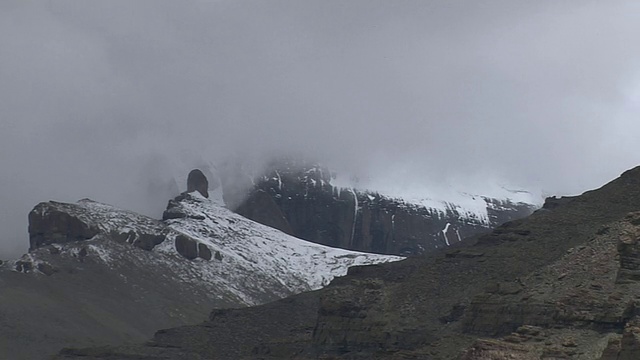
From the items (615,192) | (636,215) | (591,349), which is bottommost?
(591,349)

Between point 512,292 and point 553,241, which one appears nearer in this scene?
point 512,292

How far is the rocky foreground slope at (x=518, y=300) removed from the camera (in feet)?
412

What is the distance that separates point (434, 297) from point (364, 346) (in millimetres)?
9059

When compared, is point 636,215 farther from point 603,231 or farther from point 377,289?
point 377,289

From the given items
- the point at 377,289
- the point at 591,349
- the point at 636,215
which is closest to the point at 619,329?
the point at 591,349

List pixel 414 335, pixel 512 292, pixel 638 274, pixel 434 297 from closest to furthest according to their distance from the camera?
pixel 638 274
pixel 512 292
pixel 414 335
pixel 434 297

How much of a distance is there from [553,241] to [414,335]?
1704 cm

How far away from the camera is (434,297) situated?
591 ft

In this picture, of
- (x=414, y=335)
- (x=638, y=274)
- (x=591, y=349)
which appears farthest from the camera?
(x=414, y=335)

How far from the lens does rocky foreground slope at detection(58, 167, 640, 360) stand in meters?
125

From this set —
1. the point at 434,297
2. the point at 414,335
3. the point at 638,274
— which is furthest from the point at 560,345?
the point at 434,297

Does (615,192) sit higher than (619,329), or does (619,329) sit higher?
(615,192)

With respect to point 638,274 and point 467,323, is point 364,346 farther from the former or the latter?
point 638,274

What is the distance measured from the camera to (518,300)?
14275cm
